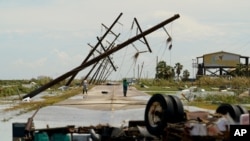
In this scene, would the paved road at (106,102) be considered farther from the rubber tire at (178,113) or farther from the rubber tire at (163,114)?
the rubber tire at (178,113)

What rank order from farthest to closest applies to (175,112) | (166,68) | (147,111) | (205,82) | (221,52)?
(166,68)
(221,52)
(205,82)
(147,111)
(175,112)

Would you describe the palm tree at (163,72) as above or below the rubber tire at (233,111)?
above

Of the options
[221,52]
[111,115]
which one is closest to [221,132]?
[111,115]

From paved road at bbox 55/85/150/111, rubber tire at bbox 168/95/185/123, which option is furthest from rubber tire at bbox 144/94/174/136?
paved road at bbox 55/85/150/111

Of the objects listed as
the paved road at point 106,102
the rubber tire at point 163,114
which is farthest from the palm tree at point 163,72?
the rubber tire at point 163,114

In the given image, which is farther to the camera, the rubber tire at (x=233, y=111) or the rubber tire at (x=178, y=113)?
the rubber tire at (x=178, y=113)

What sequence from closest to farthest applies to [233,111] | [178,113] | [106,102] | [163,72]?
[233,111]
[178,113]
[106,102]
[163,72]

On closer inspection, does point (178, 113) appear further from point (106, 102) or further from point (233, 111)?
point (106, 102)

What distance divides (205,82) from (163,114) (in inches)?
3335

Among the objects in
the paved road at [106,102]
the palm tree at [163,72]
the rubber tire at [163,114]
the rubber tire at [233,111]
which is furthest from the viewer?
the palm tree at [163,72]

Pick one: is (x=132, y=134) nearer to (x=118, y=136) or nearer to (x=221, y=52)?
(x=118, y=136)

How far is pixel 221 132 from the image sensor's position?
32.8 feet

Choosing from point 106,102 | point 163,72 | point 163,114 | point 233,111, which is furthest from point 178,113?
point 163,72

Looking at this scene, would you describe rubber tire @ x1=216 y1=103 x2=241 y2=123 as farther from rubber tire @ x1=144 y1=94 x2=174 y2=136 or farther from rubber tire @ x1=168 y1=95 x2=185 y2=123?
rubber tire @ x1=144 y1=94 x2=174 y2=136
